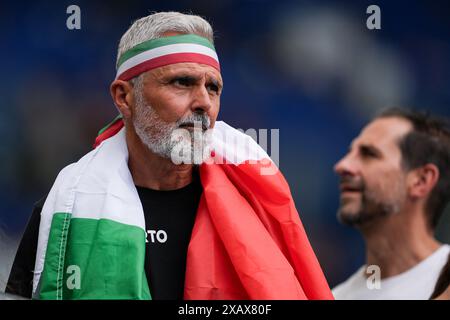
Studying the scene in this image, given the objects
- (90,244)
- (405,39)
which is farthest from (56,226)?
(405,39)

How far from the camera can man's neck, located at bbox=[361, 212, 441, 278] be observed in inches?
84.1

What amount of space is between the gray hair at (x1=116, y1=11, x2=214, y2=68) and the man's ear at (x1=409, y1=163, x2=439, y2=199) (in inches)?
31.2

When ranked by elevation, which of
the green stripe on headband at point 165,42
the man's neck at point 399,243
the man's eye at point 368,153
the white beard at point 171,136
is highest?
the green stripe on headband at point 165,42

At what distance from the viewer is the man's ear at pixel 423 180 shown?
2.10 metres

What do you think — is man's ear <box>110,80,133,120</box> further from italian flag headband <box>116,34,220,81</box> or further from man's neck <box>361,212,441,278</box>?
man's neck <box>361,212,441,278</box>

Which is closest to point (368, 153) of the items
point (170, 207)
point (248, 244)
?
point (248, 244)

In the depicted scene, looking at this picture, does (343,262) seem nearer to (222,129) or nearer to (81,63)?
(222,129)

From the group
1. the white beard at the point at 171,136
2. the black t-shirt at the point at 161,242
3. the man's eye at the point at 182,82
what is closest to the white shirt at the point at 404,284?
the black t-shirt at the point at 161,242

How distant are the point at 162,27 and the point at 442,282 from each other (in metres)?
1.23

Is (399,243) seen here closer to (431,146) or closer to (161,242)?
(431,146)

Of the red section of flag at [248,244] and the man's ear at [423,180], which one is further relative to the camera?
the man's ear at [423,180]

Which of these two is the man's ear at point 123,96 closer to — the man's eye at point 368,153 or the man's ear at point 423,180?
the man's eye at point 368,153

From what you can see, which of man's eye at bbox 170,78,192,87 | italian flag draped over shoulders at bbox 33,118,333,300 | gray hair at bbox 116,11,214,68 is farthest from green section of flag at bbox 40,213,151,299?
gray hair at bbox 116,11,214,68

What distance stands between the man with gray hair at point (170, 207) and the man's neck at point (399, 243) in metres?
0.32
